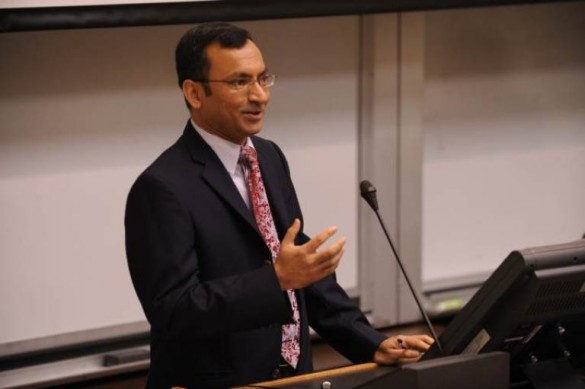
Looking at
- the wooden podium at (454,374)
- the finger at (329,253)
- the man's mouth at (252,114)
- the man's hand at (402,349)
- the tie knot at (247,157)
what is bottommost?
the man's hand at (402,349)

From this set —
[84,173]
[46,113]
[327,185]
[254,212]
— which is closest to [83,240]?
[84,173]

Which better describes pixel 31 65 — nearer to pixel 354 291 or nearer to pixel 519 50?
pixel 354 291

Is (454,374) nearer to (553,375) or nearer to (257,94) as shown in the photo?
(553,375)

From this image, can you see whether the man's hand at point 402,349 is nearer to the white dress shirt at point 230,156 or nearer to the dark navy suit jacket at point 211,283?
the dark navy suit jacket at point 211,283

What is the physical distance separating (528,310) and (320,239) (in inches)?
15.4

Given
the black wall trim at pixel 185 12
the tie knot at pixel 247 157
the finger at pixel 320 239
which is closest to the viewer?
the finger at pixel 320 239

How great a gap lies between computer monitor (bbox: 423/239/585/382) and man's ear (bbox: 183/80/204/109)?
75 cm

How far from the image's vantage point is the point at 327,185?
426 centimetres

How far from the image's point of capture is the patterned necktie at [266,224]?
2.39 metres

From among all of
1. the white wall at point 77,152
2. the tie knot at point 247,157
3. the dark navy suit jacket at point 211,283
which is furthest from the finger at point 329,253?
the white wall at point 77,152

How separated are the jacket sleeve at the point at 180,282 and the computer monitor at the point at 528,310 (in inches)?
13.8

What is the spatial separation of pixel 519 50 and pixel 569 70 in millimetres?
289

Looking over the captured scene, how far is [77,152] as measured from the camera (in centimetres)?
368

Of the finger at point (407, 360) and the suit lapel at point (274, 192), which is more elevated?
the suit lapel at point (274, 192)
